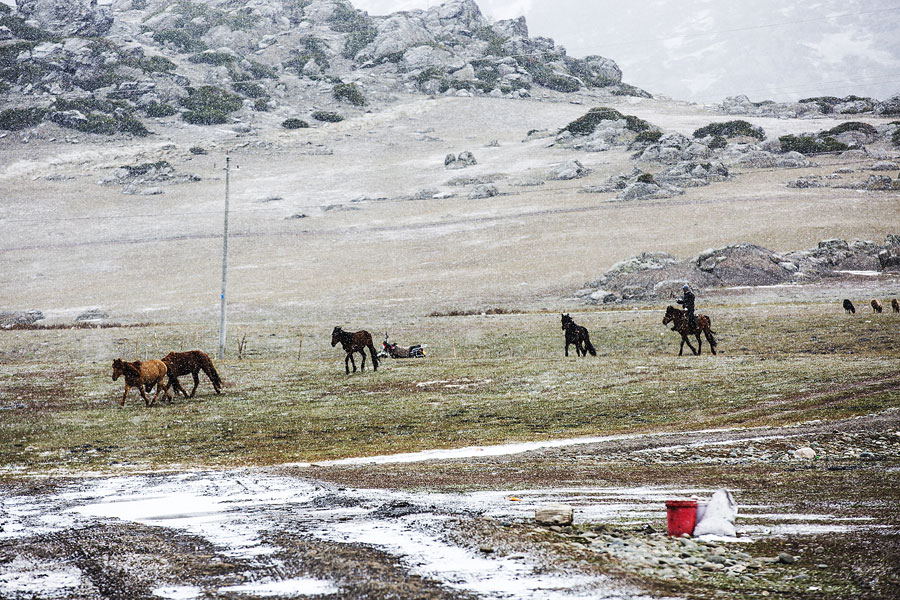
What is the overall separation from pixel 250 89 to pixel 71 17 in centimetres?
6281

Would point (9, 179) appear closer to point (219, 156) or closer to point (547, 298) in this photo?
point (219, 156)

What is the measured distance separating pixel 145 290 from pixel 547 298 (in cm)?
3730

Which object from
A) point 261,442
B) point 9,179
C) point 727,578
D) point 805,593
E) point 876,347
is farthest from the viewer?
point 9,179

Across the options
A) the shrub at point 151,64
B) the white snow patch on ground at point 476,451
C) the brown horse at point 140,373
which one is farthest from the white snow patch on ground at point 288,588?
the shrub at point 151,64

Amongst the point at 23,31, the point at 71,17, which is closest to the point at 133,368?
the point at 23,31

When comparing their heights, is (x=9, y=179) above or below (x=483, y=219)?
above

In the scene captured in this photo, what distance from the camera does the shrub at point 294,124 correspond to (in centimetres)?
15375

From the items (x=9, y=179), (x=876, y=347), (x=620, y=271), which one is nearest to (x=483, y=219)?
(x=620, y=271)

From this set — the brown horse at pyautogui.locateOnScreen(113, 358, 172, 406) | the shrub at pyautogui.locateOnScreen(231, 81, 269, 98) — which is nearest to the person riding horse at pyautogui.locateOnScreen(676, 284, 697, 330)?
the brown horse at pyautogui.locateOnScreen(113, 358, 172, 406)

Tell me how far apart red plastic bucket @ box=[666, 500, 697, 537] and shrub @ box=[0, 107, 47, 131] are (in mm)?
161871

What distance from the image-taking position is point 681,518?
8.59 meters

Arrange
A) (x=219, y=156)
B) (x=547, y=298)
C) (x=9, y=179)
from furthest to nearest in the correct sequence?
(x=219, y=156) → (x=9, y=179) → (x=547, y=298)

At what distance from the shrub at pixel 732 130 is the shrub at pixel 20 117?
121057mm

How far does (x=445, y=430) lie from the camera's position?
63.4ft
